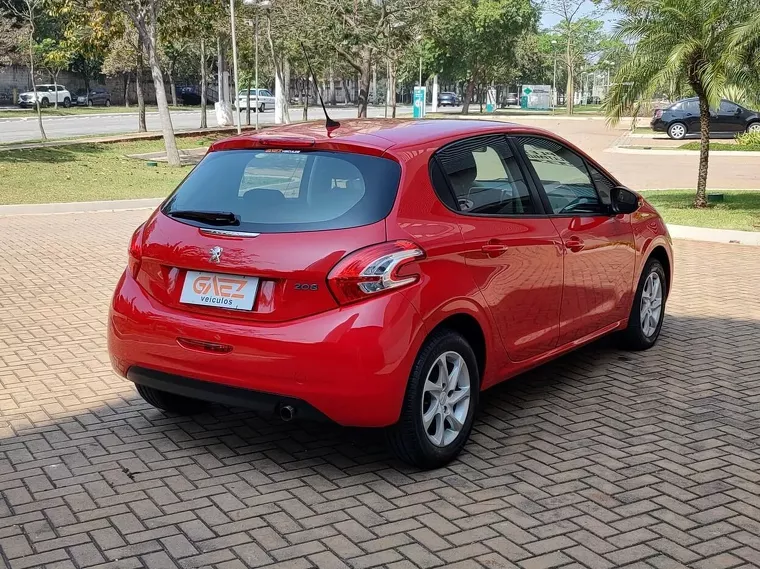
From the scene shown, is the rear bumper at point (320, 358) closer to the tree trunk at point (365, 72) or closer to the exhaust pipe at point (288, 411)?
the exhaust pipe at point (288, 411)

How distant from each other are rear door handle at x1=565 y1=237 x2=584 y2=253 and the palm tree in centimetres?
990

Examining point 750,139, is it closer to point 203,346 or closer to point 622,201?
point 622,201

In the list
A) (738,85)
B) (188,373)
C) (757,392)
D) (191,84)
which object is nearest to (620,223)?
(757,392)

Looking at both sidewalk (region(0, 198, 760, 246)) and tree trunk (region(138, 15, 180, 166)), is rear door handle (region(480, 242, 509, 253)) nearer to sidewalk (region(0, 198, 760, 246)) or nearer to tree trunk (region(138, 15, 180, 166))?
sidewalk (region(0, 198, 760, 246))

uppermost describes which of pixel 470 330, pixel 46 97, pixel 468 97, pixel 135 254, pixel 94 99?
pixel 468 97

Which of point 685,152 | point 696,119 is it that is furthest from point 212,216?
point 696,119

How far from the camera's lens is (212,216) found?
4594 mm

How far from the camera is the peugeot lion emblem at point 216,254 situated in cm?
437

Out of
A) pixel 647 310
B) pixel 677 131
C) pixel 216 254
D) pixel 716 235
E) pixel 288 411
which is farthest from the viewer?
pixel 677 131

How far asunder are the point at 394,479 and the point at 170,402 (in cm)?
150

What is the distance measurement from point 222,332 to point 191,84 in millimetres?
92108

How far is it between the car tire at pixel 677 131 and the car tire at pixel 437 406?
36.6 metres

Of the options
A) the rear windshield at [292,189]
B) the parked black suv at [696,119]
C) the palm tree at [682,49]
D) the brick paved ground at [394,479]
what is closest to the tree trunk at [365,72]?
the parked black suv at [696,119]

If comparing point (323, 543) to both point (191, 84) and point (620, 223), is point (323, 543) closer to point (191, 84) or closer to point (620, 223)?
point (620, 223)
